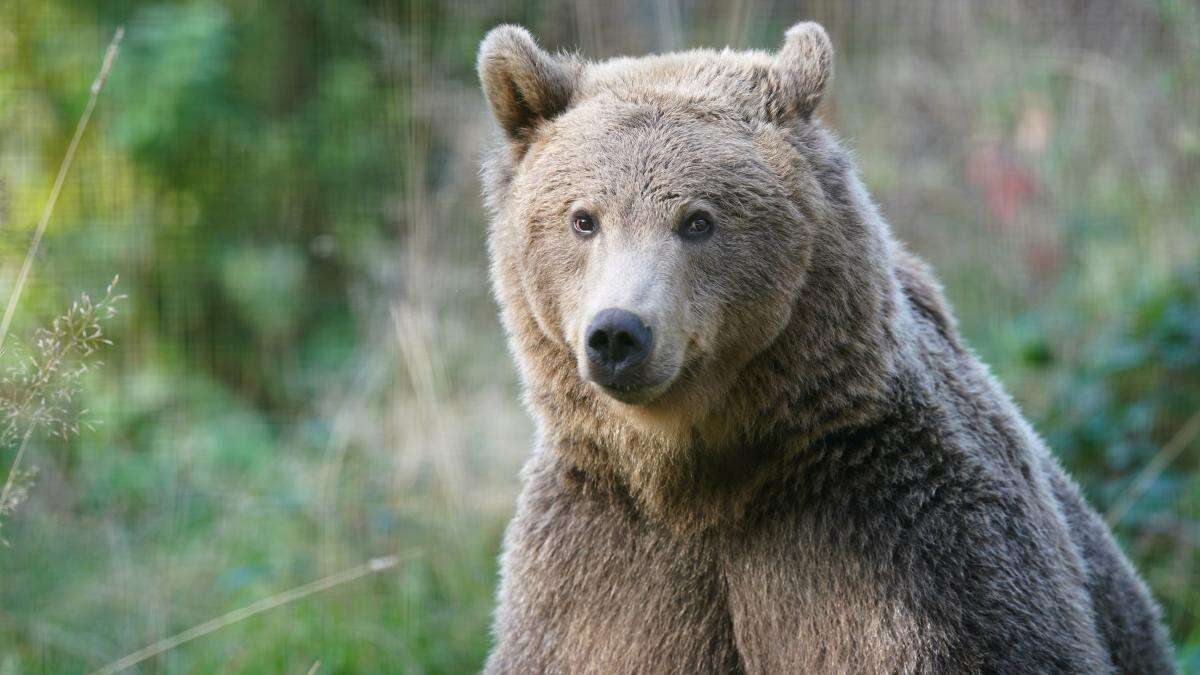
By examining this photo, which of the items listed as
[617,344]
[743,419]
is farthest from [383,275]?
[617,344]

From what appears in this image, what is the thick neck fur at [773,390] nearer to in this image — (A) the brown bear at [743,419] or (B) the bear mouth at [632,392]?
(A) the brown bear at [743,419]

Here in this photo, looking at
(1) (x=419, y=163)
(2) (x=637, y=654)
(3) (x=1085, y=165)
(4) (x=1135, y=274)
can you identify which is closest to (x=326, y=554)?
(1) (x=419, y=163)

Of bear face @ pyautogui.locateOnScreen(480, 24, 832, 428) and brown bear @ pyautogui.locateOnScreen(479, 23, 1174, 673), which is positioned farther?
brown bear @ pyautogui.locateOnScreen(479, 23, 1174, 673)

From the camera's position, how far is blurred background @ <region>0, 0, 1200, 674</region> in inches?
232

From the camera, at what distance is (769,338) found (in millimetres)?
3471

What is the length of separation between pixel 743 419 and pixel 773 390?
0.11 meters

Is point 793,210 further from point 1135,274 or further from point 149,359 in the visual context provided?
point 149,359

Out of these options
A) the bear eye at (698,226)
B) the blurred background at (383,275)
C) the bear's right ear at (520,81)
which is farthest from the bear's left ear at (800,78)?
the blurred background at (383,275)

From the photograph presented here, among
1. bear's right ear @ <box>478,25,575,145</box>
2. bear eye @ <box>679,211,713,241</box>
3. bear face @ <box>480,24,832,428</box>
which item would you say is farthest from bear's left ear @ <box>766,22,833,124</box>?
bear's right ear @ <box>478,25,575,145</box>

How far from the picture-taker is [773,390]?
11.5ft

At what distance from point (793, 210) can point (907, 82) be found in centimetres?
569

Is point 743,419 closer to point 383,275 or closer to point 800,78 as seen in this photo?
point 800,78

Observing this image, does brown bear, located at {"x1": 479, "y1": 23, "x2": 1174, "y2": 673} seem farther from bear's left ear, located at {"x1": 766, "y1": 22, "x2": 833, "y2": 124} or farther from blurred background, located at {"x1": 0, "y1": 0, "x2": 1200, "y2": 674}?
blurred background, located at {"x1": 0, "y1": 0, "x2": 1200, "y2": 674}

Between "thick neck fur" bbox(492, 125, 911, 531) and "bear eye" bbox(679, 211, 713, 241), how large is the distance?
282 mm
